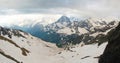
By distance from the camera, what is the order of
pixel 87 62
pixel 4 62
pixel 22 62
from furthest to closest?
pixel 22 62 → pixel 4 62 → pixel 87 62

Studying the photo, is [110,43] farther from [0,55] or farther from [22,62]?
[22,62]

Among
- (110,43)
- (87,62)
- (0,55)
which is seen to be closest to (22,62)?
(0,55)

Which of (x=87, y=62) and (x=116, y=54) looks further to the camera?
(x=87, y=62)

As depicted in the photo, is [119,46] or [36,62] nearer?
[119,46]

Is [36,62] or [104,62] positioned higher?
[104,62]

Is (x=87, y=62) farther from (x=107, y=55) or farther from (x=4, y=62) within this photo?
(x=107, y=55)

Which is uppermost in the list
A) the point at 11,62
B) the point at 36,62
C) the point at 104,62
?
the point at 104,62

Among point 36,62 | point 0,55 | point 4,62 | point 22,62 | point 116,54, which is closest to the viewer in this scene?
point 116,54

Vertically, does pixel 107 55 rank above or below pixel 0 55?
above

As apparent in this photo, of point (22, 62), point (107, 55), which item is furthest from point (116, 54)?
point (22, 62)
